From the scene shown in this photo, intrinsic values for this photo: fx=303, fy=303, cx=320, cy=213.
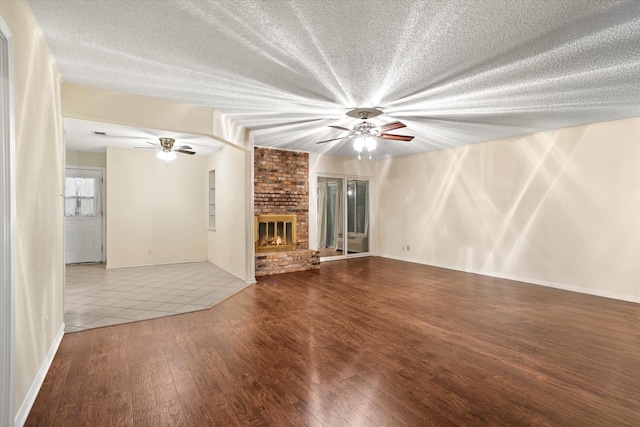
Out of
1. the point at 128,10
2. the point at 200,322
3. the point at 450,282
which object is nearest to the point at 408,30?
the point at 128,10

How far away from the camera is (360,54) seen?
247 cm

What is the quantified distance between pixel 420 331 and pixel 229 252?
3973mm

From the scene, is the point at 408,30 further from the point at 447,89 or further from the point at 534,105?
the point at 534,105

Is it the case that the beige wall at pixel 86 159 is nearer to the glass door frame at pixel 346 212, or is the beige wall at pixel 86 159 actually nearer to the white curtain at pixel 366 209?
the glass door frame at pixel 346 212

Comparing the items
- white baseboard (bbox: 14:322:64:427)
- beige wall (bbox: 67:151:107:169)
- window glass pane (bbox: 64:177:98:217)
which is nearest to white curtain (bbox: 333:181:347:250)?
beige wall (bbox: 67:151:107:169)

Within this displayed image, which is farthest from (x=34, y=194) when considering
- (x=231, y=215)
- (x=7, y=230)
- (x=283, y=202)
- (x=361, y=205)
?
(x=361, y=205)

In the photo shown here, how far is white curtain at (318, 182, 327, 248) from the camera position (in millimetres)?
7221

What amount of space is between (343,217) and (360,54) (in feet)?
17.3

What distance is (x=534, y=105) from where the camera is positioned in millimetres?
3682

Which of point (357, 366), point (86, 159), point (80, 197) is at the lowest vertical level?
point (357, 366)

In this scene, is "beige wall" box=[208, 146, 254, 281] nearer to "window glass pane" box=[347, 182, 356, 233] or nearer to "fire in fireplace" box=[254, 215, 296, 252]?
"fire in fireplace" box=[254, 215, 296, 252]

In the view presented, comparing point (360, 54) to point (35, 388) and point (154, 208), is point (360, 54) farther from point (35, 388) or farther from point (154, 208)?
point (154, 208)

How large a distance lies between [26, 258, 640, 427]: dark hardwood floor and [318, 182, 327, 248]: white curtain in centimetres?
340

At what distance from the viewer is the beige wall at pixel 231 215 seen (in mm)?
5066
